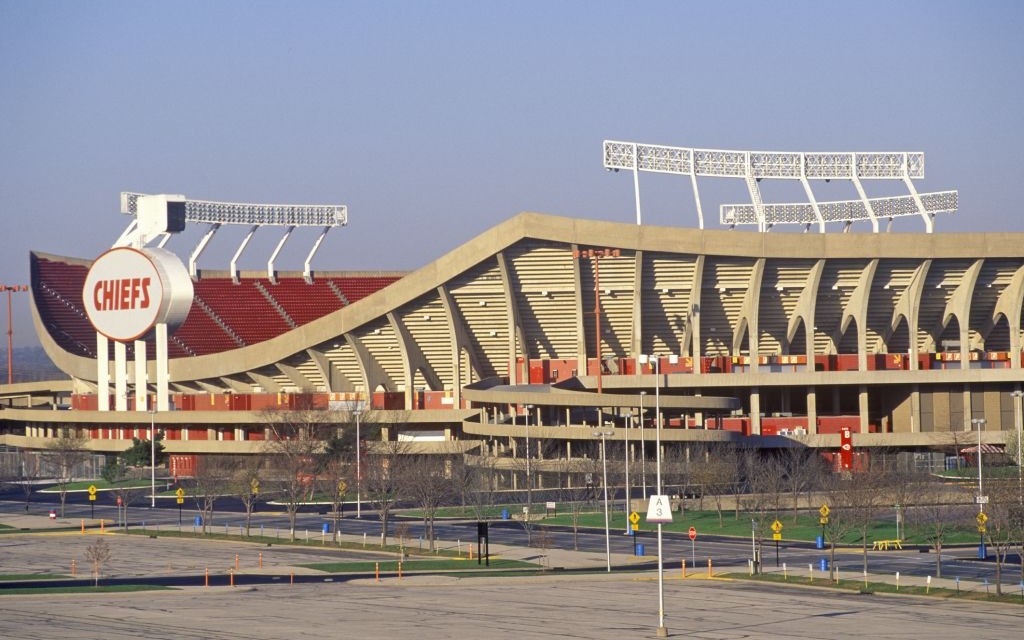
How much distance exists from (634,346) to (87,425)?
1822 inches

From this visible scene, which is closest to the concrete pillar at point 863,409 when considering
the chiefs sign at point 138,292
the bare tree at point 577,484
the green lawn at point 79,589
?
the bare tree at point 577,484

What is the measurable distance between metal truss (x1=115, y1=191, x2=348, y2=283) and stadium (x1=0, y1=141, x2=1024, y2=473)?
26.9m

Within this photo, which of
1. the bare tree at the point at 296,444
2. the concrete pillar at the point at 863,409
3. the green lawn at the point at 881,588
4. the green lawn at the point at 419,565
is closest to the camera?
the green lawn at the point at 881,588

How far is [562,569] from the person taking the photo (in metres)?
57.4

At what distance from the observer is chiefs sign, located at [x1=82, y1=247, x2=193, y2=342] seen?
10600 centimetres

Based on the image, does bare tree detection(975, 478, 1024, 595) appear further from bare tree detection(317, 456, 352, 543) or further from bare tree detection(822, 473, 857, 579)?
bare tree detection(317, 456, 352, 543)

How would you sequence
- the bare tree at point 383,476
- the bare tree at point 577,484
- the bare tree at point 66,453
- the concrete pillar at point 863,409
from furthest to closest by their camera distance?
the bare tree at point 66,453 < the concrete pillar at point 863,409 < the bare tree at point 577,484 < the bare tree at point 383,476

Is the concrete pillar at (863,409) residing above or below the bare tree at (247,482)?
above

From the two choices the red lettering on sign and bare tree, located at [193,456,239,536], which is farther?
the red lettering on sign

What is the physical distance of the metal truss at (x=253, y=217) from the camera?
473 ft

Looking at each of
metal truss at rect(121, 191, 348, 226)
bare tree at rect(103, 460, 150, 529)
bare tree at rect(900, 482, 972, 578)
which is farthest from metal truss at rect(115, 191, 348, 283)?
bare tree at rect(900, 482, 972, 578)

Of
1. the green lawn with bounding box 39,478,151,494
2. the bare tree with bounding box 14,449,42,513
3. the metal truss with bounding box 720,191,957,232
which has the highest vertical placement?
the metal truss with bounding box 720,191,957,232

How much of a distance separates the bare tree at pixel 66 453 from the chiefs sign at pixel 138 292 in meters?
8.46

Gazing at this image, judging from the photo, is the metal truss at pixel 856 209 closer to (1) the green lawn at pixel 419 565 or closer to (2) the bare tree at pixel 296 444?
(2) the bare tree at pixel 296 444
